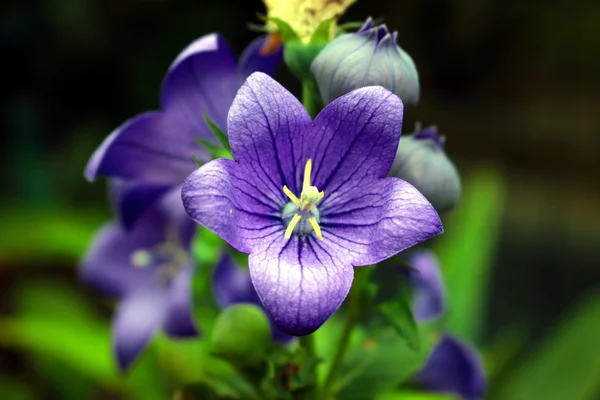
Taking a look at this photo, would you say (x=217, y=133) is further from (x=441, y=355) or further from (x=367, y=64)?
(x=441, y=355)

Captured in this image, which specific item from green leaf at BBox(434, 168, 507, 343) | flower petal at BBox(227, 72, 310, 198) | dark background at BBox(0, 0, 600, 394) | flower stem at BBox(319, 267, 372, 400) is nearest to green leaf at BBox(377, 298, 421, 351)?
flower stem at BBox(319, 267, 372, 400)

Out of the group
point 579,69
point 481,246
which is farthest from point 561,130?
point 481,246

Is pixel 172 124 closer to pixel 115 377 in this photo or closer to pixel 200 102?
pixel 200 102

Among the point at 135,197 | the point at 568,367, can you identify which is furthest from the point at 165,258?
the point at 568,367

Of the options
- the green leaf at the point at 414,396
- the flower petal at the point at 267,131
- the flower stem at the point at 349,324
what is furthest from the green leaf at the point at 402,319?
the green leaf at the point at 414,396

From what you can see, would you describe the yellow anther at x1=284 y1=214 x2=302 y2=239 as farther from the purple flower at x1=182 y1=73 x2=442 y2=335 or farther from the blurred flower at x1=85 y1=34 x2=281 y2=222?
the blurred flower at x1=85 y1=34 x2=281 y2=222
